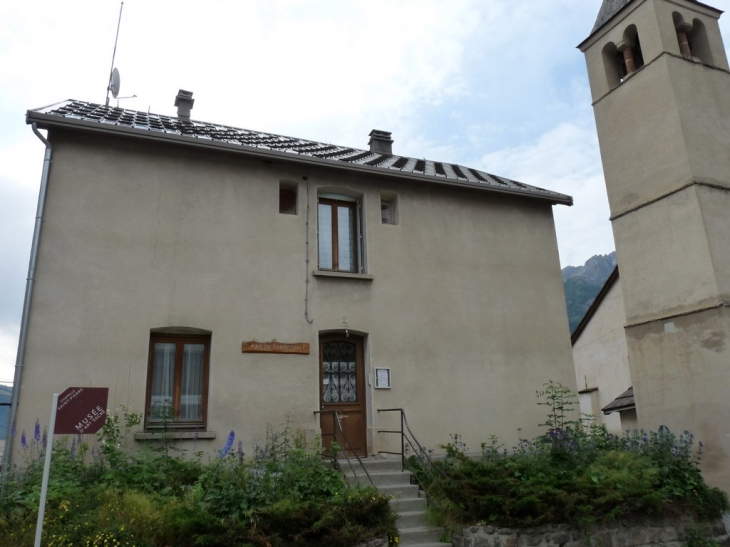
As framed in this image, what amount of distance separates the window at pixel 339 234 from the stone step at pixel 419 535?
501 centimetres

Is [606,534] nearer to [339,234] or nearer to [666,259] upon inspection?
[666,259]

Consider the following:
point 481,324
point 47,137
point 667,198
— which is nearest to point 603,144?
point 667,198

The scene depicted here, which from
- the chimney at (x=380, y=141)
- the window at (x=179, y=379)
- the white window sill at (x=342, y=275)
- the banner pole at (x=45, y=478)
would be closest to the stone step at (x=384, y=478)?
the window at (x=179, y=379)

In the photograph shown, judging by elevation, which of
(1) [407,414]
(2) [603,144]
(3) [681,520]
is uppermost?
(2) [603,144]

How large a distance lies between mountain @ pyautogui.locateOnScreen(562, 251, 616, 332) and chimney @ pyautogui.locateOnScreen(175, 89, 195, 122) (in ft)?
102

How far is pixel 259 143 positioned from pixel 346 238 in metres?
2.55

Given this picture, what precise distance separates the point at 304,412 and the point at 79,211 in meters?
4.82

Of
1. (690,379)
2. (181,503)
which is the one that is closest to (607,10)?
(690,379)

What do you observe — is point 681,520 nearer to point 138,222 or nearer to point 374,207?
point 374,207

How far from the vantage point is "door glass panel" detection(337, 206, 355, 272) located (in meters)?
11.5

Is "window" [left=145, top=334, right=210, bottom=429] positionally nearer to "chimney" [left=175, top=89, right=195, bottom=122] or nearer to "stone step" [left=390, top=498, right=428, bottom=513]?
"stone step" [left=390, top=498, right=428, bottom=513]

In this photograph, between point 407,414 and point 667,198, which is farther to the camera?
point 667,198

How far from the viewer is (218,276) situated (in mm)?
10117

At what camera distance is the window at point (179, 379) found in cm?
949
